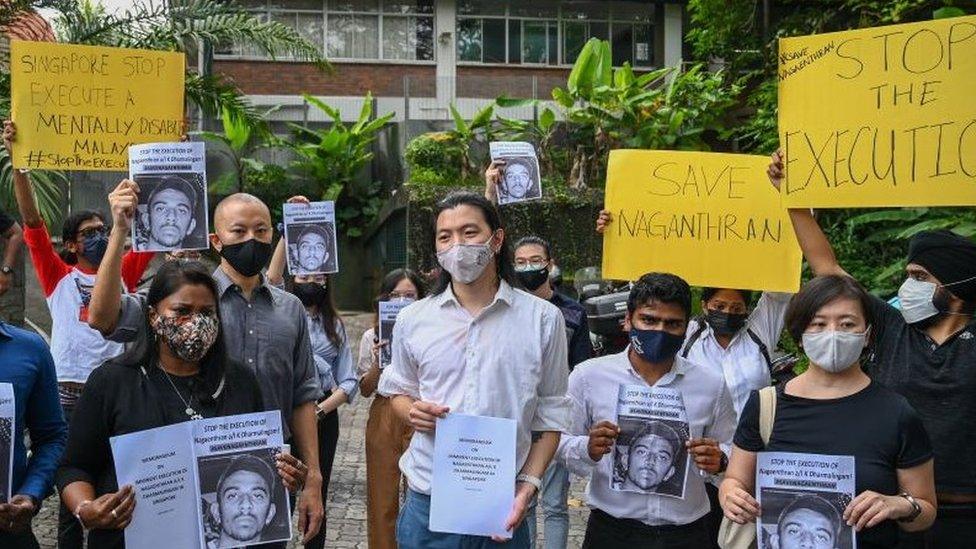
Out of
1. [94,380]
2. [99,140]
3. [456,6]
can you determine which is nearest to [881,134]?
[94,380]

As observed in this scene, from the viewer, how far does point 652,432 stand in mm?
3939

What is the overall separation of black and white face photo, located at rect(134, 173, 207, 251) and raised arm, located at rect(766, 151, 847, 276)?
240 cm

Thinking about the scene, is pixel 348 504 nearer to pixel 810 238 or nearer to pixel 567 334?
pixel 567 334

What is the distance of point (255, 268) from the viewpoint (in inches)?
176

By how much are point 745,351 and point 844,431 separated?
1.53 m

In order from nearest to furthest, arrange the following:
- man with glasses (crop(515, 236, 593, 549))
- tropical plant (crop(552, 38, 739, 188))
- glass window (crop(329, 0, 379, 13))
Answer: man with glasses (crop(515, 236, 593, 549)) → tropical plant (crop(552, 38, 739, 188)) → glass window (crop(329, 0, 379, 13))

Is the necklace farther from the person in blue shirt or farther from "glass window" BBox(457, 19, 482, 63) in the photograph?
"glass window" BBox(457, 19, 482, 63)

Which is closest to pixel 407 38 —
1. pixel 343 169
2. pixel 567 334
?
pixel 343 169

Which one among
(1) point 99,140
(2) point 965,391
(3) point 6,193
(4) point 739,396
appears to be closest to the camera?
(2) point 965,391

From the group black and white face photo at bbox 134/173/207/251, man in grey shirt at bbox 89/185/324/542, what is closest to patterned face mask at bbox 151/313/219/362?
man in grey shirt at bbox 89/185/324/542

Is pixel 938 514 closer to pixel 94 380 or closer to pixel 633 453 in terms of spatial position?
pixel 633 453

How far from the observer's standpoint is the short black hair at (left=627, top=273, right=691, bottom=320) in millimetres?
4133

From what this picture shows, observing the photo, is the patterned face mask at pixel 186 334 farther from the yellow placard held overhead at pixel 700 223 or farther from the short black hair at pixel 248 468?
the yellow placard held overhead at pixel 700 223

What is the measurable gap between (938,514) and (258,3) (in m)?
27.3
